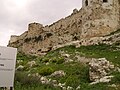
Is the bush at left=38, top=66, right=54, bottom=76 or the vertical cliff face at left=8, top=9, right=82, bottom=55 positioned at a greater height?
the vertical cliff face at left=8, top=9, right=82, bottom=55

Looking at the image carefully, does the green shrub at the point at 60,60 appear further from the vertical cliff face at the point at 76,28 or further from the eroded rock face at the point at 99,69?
the vertical cliff face at the point at 76,28

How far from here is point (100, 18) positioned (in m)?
29.2

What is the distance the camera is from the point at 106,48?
23500 millimetres

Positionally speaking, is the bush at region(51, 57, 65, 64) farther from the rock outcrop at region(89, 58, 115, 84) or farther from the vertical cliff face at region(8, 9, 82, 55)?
the vertical cliff face at region(8, 9, 82, 55)

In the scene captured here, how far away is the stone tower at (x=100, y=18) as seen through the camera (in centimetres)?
2909

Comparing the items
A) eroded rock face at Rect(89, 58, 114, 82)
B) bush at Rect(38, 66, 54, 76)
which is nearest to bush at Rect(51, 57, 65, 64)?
bush at Rect(38, 66, 54, 76)

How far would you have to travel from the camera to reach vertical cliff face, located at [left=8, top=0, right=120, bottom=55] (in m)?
29.3

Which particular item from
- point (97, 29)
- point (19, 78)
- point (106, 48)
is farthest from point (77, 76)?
point (97, 29)

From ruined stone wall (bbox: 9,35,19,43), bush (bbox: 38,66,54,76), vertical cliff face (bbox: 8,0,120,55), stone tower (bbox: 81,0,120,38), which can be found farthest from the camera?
ruined stone wall (bbox: 9,35,19,43)

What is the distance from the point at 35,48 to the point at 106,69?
23.7 meters

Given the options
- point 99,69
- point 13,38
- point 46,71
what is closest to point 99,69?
point 99,69

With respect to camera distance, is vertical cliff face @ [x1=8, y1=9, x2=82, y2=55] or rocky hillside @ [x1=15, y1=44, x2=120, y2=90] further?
vertical cliff face @ [x1=8, y1=9, x2=82, y2=55]

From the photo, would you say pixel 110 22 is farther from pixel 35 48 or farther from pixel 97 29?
pixel 35 48

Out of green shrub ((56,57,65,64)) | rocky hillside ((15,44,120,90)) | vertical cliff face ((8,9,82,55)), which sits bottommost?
rocky hillside ((15,44,120,90))
